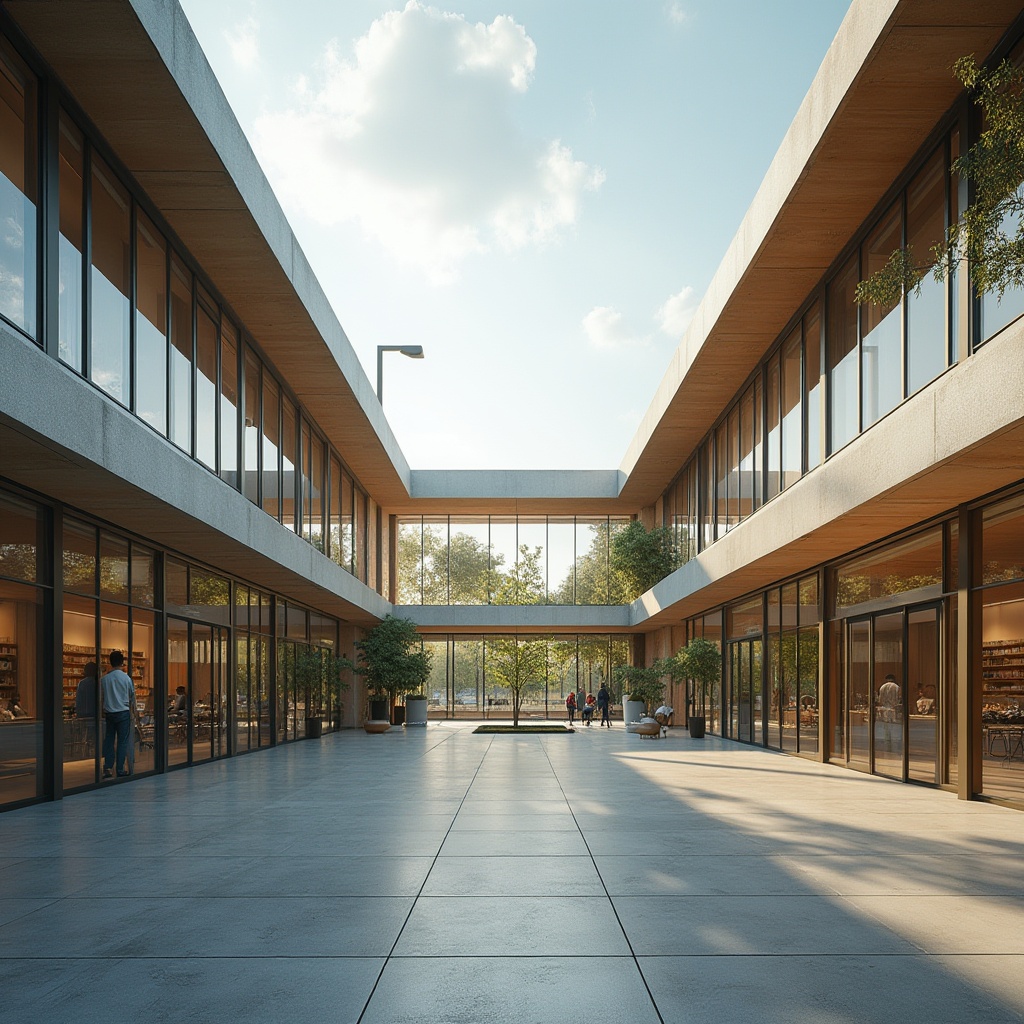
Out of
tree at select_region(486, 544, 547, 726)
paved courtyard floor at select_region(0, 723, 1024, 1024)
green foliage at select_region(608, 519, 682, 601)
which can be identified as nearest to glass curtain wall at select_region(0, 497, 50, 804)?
paved courtyard floor at select_region(0, 723, 1024, 1024)

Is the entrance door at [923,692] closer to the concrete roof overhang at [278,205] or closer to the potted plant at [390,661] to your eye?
the concrete roof overhang at [278,205]

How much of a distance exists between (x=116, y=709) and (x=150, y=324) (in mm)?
5455

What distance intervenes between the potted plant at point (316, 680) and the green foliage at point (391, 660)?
10.8 feet

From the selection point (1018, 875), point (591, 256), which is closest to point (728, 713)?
point (591, 256)

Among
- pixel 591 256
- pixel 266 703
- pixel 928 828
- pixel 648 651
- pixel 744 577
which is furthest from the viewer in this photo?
pixel 648 651

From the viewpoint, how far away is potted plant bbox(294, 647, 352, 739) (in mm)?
29406

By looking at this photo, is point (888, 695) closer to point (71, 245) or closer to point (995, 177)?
point (995, 177)

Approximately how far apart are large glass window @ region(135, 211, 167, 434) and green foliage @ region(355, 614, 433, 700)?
21815 millimetres

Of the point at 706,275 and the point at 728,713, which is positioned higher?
the point at 706,275

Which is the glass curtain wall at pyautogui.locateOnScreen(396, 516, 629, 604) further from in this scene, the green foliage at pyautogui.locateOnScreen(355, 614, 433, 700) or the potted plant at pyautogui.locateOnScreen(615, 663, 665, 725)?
the potted plant at pyautogui.locateOnScreen(615, 663, 665, 725)

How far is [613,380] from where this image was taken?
34125mm

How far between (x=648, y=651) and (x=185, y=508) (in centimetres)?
3178

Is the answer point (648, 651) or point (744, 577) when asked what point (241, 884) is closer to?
point (744, 577)

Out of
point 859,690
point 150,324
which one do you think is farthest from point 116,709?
point 859,690
